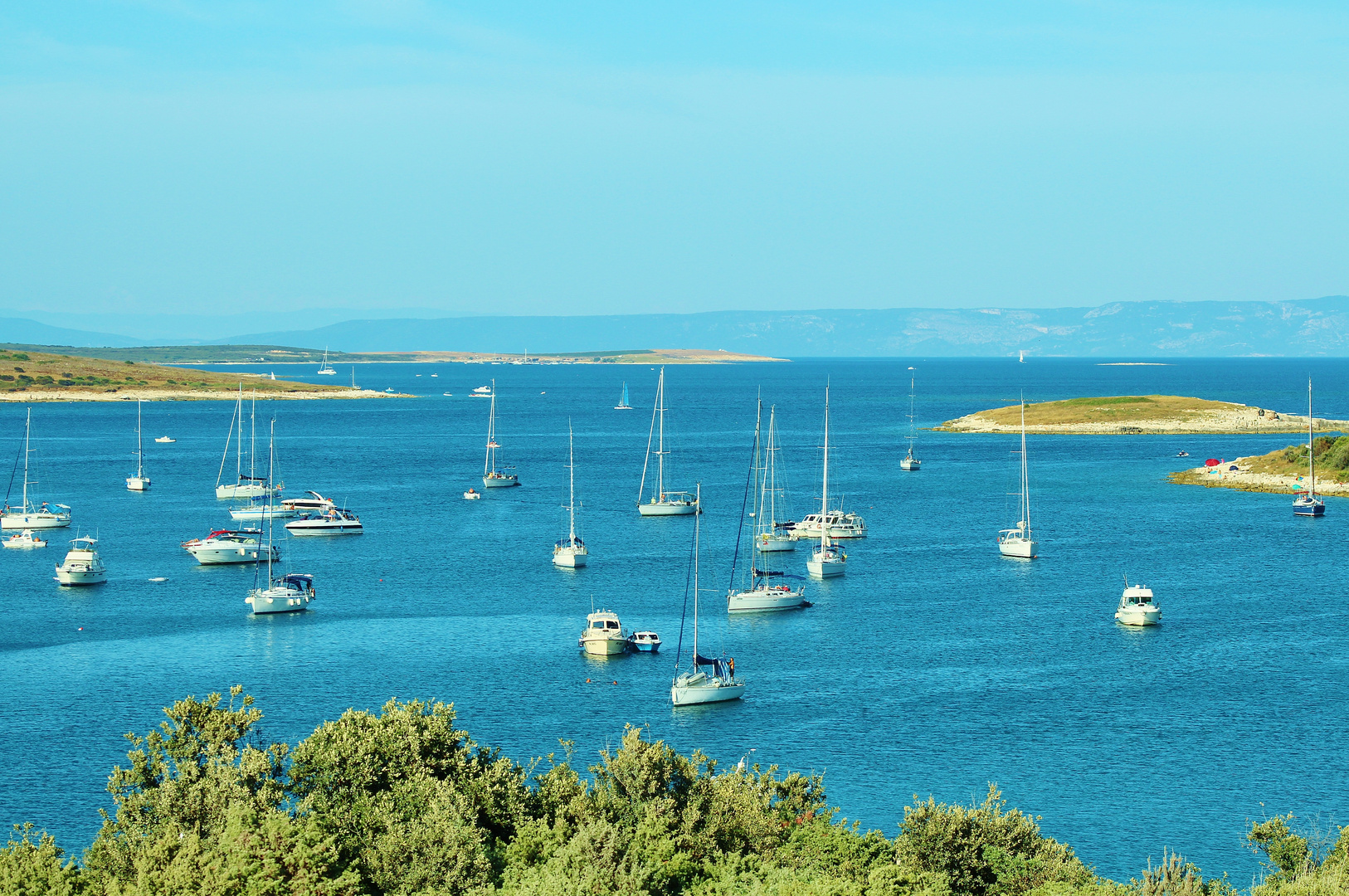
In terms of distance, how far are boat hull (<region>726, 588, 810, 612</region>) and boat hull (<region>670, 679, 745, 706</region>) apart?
17.5 metres

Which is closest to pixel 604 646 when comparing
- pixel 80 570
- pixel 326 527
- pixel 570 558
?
pixel 570 558

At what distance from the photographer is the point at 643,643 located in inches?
2537

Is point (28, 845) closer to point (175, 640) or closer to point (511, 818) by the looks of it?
point (511, 818)

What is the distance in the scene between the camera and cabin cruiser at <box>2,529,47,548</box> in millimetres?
98500

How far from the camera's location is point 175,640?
67250 mm

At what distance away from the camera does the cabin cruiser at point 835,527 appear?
101 metres

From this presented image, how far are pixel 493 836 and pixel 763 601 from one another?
136 ft

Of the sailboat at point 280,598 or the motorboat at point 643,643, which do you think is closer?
the motorboat at point 643,643

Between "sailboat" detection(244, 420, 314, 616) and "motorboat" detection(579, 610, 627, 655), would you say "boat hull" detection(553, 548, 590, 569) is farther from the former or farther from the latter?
"motorboat" detection(579, 610, 627, 655)

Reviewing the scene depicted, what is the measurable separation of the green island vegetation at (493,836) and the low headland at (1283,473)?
9496cm

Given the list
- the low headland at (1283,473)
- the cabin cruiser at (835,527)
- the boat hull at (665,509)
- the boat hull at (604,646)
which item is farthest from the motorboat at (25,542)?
the low headland at (1283,473)

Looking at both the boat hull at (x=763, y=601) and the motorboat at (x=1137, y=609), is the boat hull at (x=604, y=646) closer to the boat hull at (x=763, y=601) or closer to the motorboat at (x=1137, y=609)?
the boat hull at (x=763, y=601)

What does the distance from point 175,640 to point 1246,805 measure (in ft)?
154

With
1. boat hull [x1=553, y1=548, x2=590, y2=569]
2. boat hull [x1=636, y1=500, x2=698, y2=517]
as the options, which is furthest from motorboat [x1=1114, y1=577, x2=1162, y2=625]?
boat hull [x1=636, y1=500, x2=698, y2=517]
